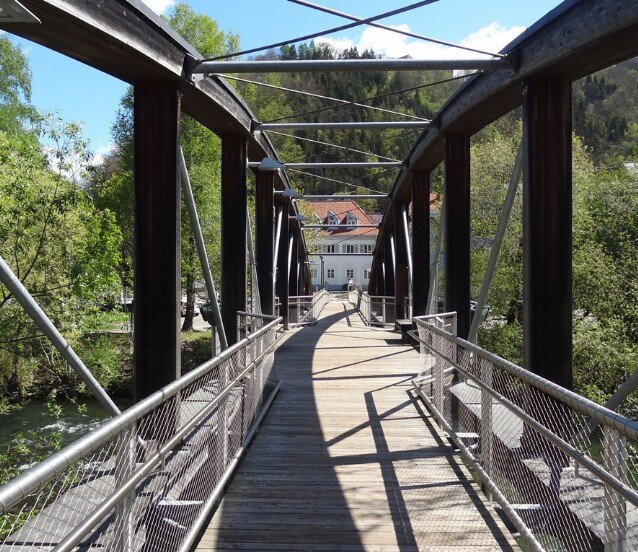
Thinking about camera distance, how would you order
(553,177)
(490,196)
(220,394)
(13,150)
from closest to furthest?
A: (220,394), (553,177), (13,150), (490,196)

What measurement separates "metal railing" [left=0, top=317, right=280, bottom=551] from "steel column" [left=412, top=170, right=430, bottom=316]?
7.66 meters

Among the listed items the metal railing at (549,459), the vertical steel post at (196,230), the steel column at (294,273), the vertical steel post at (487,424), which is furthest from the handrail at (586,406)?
the steel column at (294,273)

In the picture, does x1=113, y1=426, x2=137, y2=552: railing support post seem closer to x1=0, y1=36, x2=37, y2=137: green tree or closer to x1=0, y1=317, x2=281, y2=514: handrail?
x1=0, y1=317, x2=281, y2=514: handrail

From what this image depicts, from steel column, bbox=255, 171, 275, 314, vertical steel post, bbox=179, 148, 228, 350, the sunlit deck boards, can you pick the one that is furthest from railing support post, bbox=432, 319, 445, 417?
steel column, bbox=255, 171, 275, 314

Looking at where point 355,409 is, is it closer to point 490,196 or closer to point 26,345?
point 26,345

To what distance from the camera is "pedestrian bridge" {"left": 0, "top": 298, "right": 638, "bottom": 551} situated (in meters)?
2.81

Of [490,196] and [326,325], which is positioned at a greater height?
[490,196]

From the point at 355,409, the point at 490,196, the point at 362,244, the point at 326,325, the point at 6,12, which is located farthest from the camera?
the point at 362,244

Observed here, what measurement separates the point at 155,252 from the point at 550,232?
10.4 ft

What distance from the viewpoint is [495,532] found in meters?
3.92

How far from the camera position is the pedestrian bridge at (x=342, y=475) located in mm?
2811

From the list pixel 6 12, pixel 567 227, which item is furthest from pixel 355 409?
pixel 6 12

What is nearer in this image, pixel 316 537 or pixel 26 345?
pixel 316 537

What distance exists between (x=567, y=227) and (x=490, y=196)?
1785 cm
